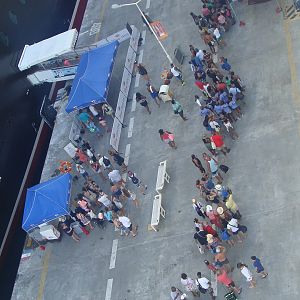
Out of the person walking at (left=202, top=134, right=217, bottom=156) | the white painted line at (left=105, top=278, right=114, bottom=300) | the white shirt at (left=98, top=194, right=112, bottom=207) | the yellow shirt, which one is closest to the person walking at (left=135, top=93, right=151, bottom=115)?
the person walking at (left=202, top=134, right=217, bottom=156)

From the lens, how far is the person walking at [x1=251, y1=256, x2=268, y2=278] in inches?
752

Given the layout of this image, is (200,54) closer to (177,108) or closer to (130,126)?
(177,108)

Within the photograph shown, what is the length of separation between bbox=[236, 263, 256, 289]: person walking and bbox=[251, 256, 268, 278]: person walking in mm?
286

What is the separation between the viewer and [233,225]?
20.5 metres

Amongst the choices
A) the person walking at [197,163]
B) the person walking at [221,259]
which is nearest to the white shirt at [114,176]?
the person walking at [197,163]

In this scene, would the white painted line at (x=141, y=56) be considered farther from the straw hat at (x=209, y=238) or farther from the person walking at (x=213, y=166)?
the straw hat at (x=209, y=238)

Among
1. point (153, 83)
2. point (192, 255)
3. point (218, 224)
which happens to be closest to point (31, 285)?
point (192, 255)

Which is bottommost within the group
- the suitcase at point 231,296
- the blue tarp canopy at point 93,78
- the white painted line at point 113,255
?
the white painted line at point 113,255

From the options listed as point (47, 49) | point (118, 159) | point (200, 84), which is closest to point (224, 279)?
point (118, 159)

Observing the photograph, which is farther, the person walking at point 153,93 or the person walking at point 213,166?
the person walking at point 153,93

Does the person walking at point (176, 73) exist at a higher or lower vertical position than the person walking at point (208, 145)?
higher

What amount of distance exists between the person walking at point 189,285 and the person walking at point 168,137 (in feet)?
22.3

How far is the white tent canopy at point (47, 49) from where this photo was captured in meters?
30.6

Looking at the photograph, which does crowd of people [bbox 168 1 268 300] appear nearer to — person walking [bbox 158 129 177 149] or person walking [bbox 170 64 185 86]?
person walking [bbox 158 129 177 149]
